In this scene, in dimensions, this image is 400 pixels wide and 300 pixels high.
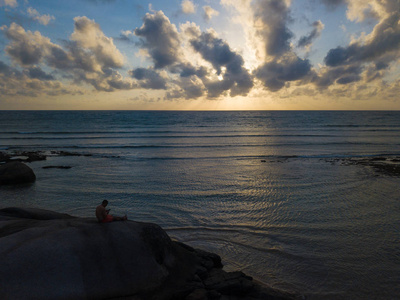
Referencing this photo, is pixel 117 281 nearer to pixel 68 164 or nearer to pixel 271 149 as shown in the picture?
pixel 68 164

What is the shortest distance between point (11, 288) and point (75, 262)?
3.46 feet

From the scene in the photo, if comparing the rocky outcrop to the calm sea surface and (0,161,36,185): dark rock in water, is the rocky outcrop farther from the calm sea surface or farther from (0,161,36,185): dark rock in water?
(0,161,36,185): dark rock in water

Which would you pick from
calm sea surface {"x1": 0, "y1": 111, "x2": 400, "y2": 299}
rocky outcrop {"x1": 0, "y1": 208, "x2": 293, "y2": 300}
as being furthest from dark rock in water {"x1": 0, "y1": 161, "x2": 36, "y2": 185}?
rocky outcrop {"x1": 0, "y1": 208, "x2": 293, "y2": 300}

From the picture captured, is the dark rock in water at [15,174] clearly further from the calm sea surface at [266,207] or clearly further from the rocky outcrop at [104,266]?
the rocky outcrop at [104,266]

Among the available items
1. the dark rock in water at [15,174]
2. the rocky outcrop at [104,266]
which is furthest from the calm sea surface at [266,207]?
the rocky outcrop at [104,266]

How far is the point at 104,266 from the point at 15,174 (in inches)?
519

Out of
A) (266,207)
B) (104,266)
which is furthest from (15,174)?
(266,207)

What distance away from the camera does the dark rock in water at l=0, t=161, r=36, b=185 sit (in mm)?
15680

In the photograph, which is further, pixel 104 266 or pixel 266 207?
pixel 266 207

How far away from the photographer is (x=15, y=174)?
51.8 ft

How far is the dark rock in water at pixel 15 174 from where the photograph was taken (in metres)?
15.7

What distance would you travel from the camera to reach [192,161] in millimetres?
23016

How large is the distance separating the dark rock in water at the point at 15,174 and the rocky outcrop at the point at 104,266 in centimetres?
1044

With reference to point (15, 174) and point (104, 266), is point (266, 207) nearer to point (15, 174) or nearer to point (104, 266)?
point (104, 266)
